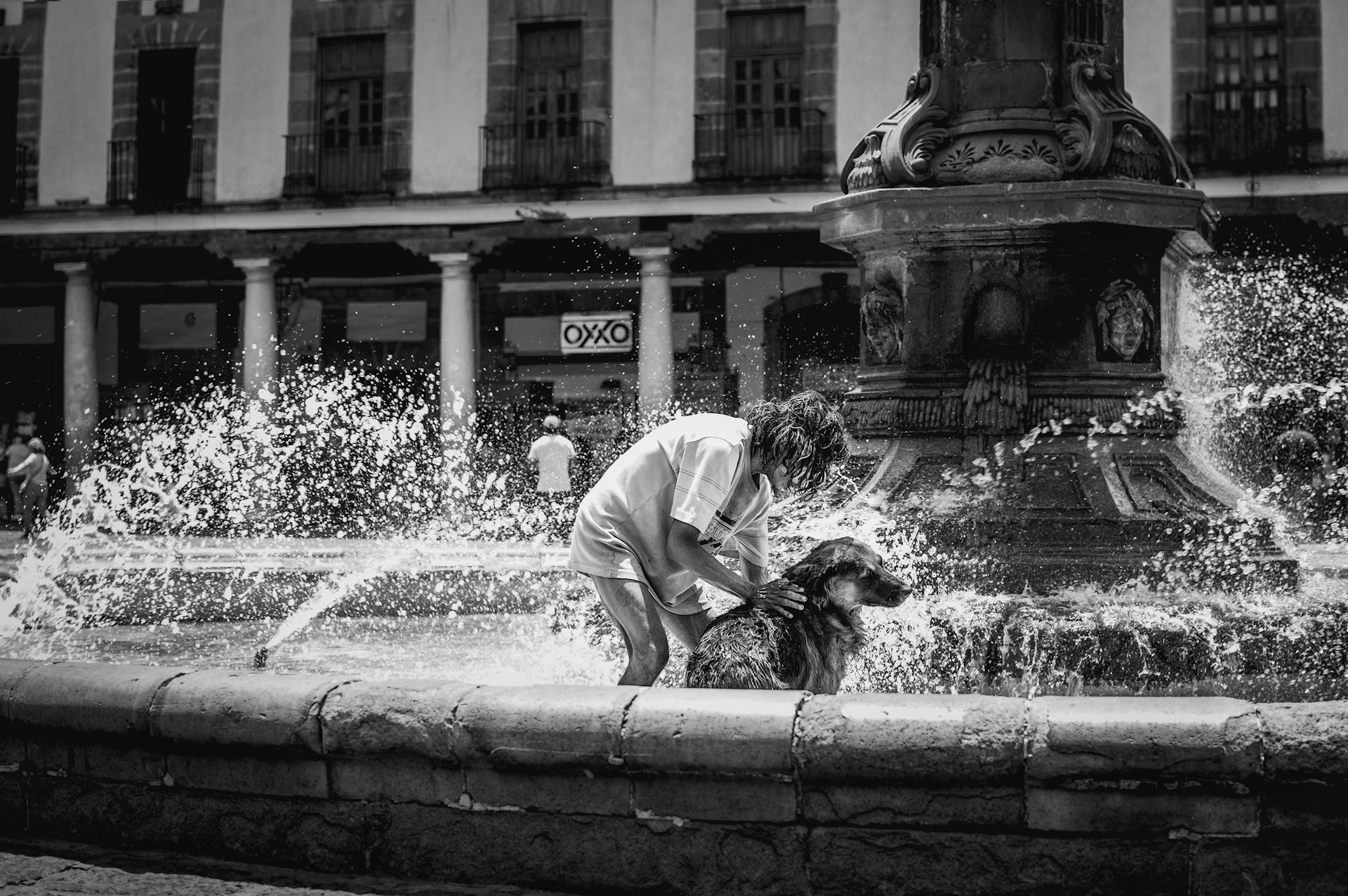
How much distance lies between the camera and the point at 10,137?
2478 cm

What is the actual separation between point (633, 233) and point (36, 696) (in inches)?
721

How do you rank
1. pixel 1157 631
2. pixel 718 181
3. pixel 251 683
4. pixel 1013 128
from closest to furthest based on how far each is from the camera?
pixel 251 683, pixel 1157 631, pixel 1013 128, pixel 718 181

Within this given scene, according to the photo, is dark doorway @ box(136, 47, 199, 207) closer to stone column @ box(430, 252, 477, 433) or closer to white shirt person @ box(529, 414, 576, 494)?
stone column @ box(430, 252, 477, 433)

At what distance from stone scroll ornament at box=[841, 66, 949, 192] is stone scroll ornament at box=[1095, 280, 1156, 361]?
87cm

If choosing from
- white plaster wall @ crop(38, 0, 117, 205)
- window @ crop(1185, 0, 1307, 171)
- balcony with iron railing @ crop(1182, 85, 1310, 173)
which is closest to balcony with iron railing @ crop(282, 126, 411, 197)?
white plaster wall @ crop(38, 0, 117, 205)

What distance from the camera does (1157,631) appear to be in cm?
484

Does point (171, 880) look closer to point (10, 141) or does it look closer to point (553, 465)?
point (553, 465)

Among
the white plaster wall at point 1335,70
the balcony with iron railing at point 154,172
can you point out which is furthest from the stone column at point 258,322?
the white plaster wall at point 1335,70

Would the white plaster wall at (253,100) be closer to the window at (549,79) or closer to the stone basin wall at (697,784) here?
the window at (549,79)

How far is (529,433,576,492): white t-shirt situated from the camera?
1577 centimetres

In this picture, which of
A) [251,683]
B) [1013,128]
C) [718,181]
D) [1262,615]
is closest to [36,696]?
[251,683]

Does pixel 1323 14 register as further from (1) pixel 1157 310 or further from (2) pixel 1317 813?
(2) pixel 1317 813

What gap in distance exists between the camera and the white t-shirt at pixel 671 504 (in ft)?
12.0

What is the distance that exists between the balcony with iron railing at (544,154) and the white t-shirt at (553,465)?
6.99 metres
